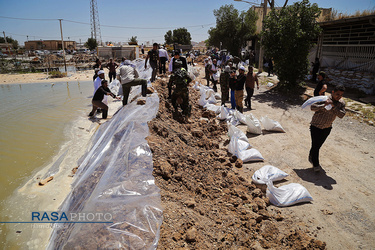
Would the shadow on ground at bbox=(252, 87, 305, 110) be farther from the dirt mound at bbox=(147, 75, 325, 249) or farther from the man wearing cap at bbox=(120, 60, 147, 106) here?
the dirt mound at bbox=(147, 75, 325, 249)

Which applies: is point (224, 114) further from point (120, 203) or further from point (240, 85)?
point (120, 203)

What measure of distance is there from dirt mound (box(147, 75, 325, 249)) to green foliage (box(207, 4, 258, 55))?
28.4 metres

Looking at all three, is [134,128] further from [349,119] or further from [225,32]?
[225,32]

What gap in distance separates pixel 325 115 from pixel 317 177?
1.10 meters

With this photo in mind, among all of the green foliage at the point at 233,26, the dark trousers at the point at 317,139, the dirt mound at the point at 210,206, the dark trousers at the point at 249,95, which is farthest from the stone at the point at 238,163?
the green foliage at the point at 233,26

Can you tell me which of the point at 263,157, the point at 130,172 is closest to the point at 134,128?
the point at 130,172

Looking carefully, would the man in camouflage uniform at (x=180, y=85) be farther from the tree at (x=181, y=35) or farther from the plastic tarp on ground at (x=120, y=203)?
the tree at (x=181, y=35)

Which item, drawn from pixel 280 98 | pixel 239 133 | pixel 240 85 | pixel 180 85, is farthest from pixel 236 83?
pixel 280 98

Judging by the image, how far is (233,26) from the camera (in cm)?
3062

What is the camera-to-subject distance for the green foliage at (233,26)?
30169 millimetres

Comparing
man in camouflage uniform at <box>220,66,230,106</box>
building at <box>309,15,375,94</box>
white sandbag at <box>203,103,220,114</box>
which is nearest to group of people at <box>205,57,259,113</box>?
man in camouflage uniform at <box>220,66,230,106</box>

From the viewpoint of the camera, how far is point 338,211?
3299mm

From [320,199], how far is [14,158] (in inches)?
243

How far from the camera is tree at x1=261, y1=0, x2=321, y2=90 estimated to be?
376 inches
